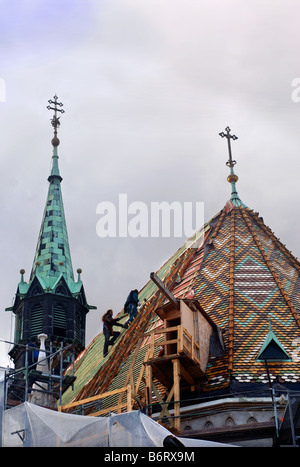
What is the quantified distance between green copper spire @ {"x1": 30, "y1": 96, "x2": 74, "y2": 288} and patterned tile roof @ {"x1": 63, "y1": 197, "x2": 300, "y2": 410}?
1071cm

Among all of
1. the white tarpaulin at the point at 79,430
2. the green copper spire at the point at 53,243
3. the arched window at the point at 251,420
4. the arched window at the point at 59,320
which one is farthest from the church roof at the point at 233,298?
the green copper spire at the point at 53,243

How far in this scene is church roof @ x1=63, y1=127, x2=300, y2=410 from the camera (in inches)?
896

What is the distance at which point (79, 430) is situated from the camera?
19.6 meters

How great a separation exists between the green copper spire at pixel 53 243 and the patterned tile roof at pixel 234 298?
10709mm

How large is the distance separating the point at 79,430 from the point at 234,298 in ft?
24.0

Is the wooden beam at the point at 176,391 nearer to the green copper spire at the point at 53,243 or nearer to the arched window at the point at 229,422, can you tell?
the arched window at the point at 229,422

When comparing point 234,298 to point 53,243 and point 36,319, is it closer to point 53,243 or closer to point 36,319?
point 36,319

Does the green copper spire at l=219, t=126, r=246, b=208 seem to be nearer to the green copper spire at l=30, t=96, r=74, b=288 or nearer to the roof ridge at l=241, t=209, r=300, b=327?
the roof ridge at l=241, t=209, r=300, b=327

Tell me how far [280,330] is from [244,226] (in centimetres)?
640

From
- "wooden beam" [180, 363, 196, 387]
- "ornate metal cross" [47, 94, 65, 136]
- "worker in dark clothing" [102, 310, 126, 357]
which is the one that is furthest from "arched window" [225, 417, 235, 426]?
"ornate metal cross" [47, 94, 65, 136]

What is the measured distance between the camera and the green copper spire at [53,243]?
42.8 meters

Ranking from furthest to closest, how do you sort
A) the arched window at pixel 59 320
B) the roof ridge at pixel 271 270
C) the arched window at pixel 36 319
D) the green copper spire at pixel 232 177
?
the arched window at pixel 59 320 → the arched window at pixel 36 319 → the green copper spire at pixel 232 177 → the roof ridge at pixel 271 270

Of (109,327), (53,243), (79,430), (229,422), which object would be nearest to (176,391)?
(229,422)
